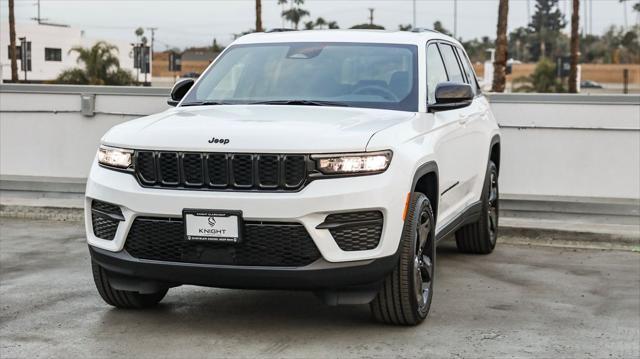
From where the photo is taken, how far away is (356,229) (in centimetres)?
566

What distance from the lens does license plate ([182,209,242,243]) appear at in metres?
5.59

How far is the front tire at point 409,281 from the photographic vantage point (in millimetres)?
5953

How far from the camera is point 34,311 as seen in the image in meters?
6.62

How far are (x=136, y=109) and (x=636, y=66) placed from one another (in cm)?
9637

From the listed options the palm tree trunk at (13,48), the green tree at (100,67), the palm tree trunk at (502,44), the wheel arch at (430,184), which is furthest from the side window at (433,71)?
the palm tree trunk at (13,48)

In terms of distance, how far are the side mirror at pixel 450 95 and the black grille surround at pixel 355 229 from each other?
1448mm

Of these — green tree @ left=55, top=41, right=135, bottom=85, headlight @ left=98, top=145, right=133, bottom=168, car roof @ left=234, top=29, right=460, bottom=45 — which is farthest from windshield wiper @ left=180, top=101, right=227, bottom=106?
green tree @ left=55, top=41, right=135, bottom=85

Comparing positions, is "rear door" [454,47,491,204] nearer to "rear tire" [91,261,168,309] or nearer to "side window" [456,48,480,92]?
"side window" [456,48,480,92]

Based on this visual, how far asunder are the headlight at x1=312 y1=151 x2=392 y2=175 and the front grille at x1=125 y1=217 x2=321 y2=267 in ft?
1.17

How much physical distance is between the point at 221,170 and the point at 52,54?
286ft

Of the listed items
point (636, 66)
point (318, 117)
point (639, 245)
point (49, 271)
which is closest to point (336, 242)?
point (318, 117)

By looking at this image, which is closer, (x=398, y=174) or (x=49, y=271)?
(x=398, y=174)

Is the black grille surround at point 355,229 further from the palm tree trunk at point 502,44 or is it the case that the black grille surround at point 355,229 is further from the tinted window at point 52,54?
the tinted window at point 52,54

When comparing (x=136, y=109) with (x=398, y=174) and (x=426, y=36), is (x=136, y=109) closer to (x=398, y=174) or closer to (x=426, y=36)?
(x=426, y=36)
